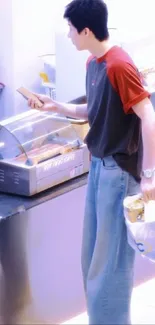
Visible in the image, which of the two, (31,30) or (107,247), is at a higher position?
(31,30)

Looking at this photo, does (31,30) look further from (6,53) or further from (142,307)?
(142,307)

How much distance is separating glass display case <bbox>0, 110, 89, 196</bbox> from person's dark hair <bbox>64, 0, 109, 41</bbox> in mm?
590

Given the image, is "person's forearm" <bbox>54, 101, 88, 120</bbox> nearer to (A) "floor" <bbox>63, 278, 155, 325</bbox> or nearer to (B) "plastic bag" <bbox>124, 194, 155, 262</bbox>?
(B) "plastic bag" <bbox>124, 194, 155, 262</bbox>

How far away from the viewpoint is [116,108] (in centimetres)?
190

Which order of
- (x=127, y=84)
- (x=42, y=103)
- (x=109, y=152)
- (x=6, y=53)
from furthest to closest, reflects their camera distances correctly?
(x=6, y=53) < (x=42, y=103) < (x=109, y=152) < (x=127, y=84)

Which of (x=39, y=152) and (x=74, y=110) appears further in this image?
(x=39, y=152)

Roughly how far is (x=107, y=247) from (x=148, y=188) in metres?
0.28

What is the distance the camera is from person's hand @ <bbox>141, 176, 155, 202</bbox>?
188 cm

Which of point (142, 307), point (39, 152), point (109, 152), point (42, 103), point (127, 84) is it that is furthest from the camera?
point (142, 307)

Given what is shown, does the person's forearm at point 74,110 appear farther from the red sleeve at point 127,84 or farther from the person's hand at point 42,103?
the red sleeve at point 127,84

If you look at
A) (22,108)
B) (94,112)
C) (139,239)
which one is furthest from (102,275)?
(22,108)

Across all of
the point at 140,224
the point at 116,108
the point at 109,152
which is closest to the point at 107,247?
the point at 140,224

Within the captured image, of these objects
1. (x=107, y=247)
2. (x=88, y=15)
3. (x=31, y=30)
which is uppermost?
(x=88, y=15)

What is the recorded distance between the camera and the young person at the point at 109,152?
186 cm
